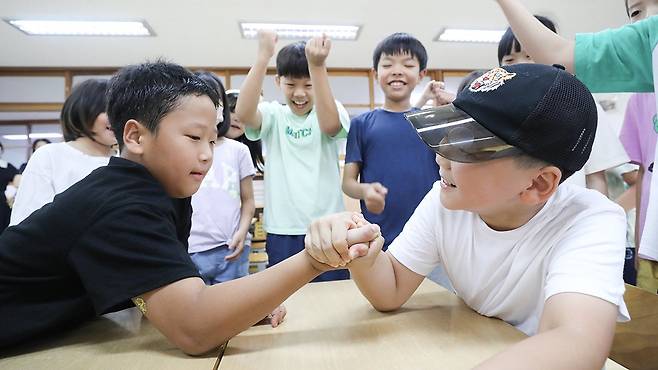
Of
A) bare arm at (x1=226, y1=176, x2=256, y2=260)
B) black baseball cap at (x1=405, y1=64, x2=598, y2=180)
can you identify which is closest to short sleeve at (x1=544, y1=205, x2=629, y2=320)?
black baseball cap at (x1=405, y1=64, x2=598, y2=180)

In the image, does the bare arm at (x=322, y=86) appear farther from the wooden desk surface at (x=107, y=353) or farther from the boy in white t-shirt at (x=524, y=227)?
the wooden desk surface at (x=107, y=353)

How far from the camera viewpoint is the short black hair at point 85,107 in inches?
67.1

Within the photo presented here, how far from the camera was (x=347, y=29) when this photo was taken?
5.26 m

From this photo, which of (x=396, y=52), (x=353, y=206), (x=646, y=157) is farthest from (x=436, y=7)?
(x=646, y=157)

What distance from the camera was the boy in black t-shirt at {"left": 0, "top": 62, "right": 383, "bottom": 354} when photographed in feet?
2.36

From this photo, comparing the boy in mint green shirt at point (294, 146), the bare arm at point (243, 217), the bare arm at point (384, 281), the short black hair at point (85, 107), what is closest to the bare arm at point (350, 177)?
the boy in mint green shirt at point (294, 146)

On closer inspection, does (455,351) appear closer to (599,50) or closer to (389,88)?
(599,50)

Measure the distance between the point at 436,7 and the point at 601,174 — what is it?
12.2 ft

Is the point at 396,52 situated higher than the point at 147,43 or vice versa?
the point at 147,43

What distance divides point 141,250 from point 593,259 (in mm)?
794

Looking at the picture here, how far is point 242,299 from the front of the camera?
725 millimetres

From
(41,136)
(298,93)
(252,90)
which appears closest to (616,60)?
(298,93)

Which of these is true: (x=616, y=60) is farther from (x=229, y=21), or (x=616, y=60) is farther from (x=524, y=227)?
(x=229, y=21)

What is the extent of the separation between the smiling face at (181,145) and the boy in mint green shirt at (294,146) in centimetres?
86
